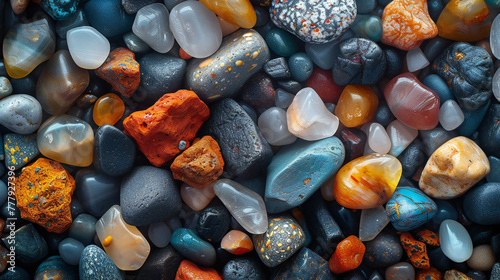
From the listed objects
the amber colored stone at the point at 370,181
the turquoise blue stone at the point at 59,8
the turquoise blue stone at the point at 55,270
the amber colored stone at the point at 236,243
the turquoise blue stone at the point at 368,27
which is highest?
the turquoise blue stone at the point at 59,8

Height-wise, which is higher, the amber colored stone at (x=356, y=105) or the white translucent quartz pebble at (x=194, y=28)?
the white translucent quartz pebble at (x=194, y=28)

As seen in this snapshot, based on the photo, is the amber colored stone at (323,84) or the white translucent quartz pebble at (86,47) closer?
the white translucent quartz pebble at (86,47)

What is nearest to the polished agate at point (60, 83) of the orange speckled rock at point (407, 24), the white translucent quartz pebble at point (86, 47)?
the white translucent quartz pebble at point (86, 47)

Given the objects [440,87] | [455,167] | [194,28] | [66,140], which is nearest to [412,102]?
[440,87]

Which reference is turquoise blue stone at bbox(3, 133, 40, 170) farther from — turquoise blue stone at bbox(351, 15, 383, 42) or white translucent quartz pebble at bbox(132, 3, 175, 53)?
turquoise blue stone at bbox(351, 15, 383, 42)

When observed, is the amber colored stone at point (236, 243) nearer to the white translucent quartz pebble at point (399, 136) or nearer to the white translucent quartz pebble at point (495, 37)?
the white translucent quartz pebble at point (399, 136)

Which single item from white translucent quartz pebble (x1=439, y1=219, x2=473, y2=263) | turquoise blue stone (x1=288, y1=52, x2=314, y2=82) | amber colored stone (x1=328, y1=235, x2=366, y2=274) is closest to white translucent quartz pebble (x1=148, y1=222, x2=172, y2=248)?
amber colored stone (x1=328, y1=235, x2=366, y2=274)
